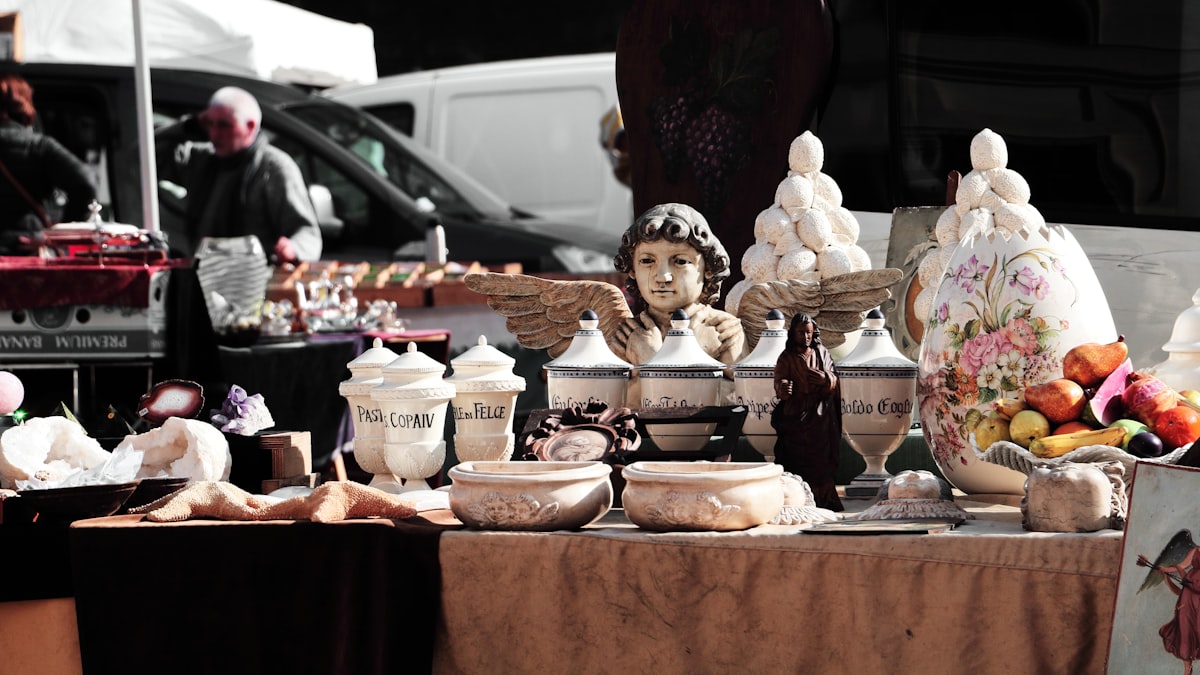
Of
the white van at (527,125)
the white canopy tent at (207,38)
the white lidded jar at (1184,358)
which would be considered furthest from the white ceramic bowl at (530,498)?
the white van at (527,125)

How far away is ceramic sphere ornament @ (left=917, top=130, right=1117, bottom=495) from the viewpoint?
2092mm

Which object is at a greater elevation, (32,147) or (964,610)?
(32,147)

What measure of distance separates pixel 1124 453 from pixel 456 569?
928mm

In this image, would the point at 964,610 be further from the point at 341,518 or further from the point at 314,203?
the point at 314,203

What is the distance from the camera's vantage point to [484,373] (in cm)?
238

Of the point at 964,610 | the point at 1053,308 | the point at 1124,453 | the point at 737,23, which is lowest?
the point at 964,610

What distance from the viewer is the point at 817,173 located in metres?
2.88

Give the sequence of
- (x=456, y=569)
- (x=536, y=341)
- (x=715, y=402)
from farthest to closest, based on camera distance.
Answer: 1. (x=536, y=341)
2. (x=715, y=402)
3. (x=456, y=569)

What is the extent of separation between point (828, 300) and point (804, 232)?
0.73 ft

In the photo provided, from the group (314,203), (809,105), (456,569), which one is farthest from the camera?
(314,203)

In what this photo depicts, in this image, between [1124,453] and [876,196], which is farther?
[876,196]

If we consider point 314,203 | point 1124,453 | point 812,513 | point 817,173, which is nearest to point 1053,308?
point 1124,453

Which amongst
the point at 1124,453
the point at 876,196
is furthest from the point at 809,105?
the point at 1124,453

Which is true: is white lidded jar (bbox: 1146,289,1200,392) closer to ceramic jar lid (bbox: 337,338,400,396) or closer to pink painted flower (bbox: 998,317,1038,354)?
pink painted flower (bbox: 998,317,1038,354)
